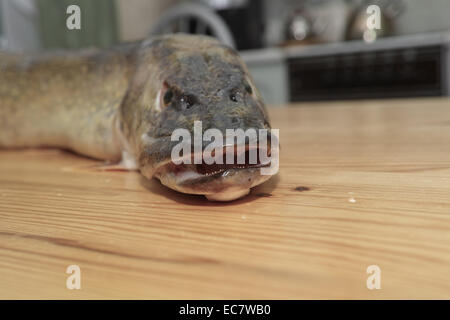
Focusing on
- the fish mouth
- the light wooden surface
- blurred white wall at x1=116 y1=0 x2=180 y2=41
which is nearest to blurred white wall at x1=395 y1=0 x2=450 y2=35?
blurred white wall at x1=116 y1=0 x2=180 y2=41

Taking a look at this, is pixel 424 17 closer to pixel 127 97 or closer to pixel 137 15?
pixel 137 15

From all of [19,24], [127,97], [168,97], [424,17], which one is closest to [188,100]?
[168,97]

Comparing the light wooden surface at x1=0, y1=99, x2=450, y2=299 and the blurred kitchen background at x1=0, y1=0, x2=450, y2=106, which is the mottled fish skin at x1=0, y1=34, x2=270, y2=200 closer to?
the light wooden surface at x1=0, y1=99, x2=450, y2=299

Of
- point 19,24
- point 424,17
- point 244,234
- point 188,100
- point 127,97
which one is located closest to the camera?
point 244,234

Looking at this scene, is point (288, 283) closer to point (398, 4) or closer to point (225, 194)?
point (225, 194)

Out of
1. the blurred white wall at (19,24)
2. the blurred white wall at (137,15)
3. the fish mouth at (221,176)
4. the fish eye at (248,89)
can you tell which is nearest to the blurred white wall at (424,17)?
the blurred white wall at (137,15)
